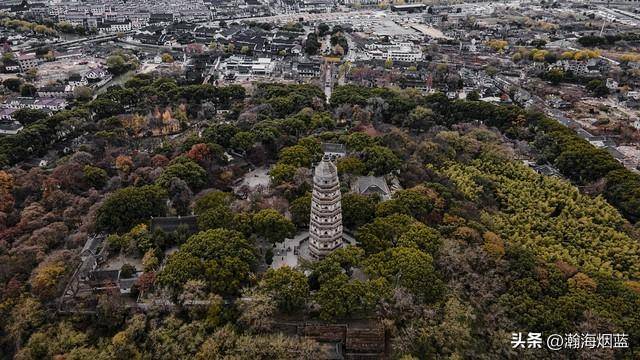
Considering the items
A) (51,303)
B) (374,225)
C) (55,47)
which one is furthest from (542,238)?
(55,47)

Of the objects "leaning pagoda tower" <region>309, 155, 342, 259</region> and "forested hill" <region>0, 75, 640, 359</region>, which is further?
"leaning pagoda tower" <region>309, 155, 342, 259</region>

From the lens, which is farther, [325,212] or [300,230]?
[300,230]

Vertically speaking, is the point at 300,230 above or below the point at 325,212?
below

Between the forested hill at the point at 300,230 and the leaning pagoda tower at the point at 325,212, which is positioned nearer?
the forested hill at the point at 300,230

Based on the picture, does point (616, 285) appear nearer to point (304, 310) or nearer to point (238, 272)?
point (304, 310)
